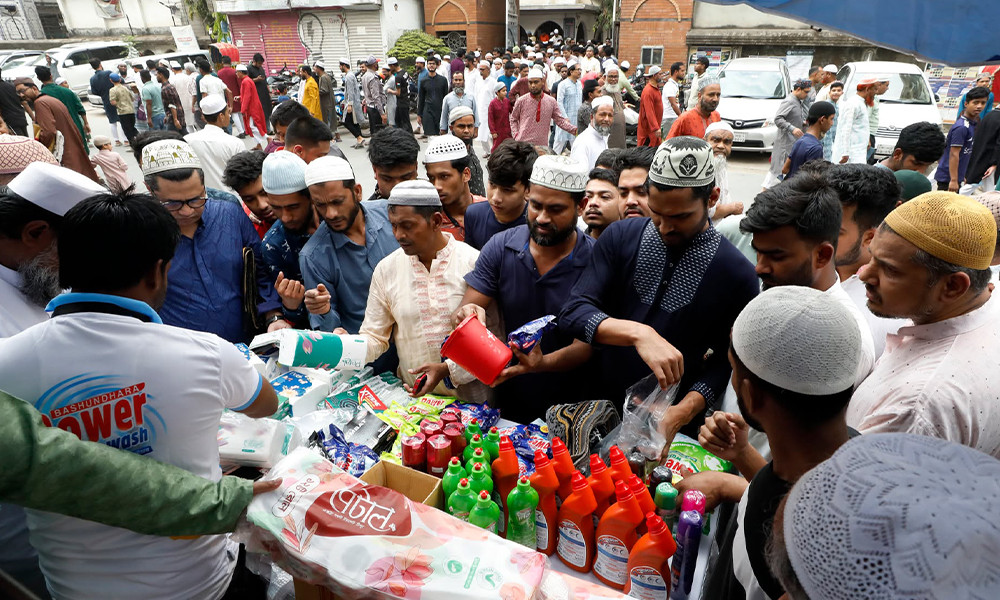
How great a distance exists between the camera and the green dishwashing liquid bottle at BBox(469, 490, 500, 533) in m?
1.60

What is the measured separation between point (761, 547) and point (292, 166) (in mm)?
2858

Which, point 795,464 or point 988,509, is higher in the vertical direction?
point 988,509

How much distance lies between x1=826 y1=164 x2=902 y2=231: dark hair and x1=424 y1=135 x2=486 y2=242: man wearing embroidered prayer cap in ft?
7.19

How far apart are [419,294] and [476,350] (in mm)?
676

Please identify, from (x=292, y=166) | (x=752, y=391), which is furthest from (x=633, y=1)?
(x=752, y=391)

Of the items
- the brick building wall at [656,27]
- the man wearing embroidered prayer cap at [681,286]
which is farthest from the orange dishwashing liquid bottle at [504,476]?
the brick building wall at [656,27]

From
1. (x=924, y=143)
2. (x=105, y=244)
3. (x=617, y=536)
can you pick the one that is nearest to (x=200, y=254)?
(x=105, y=244)

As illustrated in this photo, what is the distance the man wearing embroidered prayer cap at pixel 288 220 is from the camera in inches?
115

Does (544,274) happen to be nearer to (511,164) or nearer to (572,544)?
(511,164)

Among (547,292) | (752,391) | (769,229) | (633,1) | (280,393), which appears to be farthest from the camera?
(633,1)

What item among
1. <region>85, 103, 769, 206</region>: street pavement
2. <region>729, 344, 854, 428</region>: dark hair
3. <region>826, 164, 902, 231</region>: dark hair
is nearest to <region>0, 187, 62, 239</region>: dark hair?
<region>729, 344, 854, 428</region>: dark hair

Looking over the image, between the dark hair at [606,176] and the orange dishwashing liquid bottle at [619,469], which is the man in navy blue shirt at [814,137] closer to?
the dark hair at [606,176]

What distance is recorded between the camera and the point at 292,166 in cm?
292

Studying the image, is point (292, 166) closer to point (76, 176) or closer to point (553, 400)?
point (76, 176)
